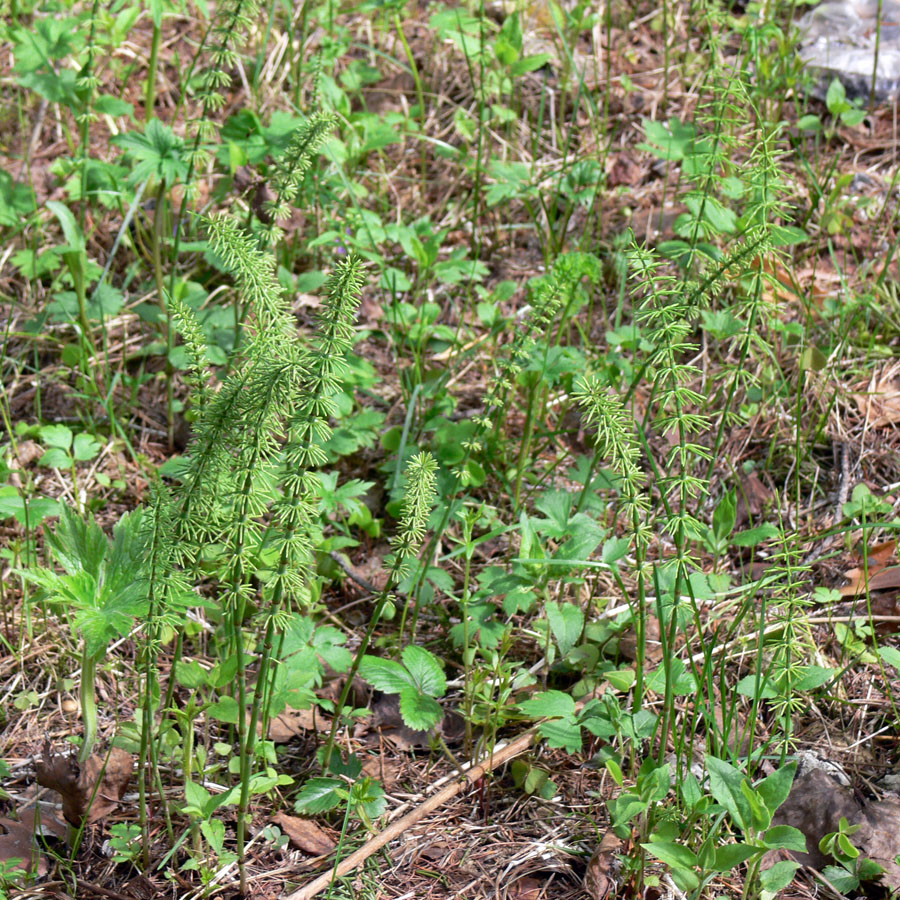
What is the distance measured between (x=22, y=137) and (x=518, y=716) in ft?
10.8

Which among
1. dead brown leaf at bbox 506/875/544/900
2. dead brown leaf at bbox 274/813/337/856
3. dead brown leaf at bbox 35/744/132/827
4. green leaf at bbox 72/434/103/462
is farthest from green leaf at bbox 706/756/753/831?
green leaf at bbox 72/434/103/462

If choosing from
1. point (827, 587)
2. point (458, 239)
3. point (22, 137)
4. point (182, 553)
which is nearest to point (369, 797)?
point (182, 553)

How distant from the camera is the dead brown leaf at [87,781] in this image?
204 cm

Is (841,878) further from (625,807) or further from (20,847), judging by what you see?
(20,847)

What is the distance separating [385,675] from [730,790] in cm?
78

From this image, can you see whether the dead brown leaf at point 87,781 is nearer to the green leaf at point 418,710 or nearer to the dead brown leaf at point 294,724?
the dead brown leaf at point 294,724

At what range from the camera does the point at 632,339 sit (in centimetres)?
305

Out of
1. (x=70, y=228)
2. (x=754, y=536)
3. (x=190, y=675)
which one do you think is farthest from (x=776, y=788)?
(x=70, y=228)

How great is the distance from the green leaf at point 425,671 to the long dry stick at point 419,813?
0.20 m

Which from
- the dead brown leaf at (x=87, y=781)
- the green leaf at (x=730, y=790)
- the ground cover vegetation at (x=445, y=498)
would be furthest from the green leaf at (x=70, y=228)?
the green leaf at (x=730, y=790)

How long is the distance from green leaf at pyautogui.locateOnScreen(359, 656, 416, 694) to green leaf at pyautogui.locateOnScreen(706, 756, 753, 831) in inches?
27.5

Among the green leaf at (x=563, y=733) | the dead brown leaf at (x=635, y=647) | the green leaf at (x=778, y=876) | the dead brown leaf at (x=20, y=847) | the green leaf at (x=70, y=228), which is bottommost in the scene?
the dead brown leaf at (x=20, y=847)

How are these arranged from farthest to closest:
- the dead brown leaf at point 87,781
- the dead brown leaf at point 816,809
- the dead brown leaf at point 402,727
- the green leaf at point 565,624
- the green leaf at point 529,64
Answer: the green leaf at point 529,64, the dead brown leaf at point 402,727, the green leaf at point 565,624, the dead brown leaf at point 816,809, the dead brown leaf at point 87,781

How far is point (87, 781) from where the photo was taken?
2055 millimetres
